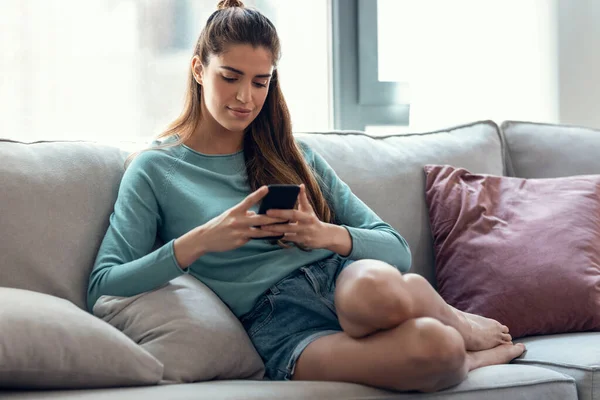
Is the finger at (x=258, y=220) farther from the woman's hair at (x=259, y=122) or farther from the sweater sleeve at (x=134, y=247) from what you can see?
the woman's hair at (x=259, y=122)

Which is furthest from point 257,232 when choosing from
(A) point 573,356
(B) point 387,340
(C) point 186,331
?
(A) point 573,356

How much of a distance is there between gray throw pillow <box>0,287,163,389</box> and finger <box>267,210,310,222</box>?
0.38 metres

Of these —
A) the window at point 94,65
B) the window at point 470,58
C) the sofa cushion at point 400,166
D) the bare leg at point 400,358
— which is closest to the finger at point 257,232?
the bare leg at point 400,358

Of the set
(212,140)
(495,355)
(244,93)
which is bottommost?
(495,355)

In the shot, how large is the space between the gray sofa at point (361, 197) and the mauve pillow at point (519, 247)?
66 millimetres

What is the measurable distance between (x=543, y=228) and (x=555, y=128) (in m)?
0.58

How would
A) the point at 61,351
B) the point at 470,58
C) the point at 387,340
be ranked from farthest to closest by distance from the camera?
1. the point at 470,58
2. the point at 387,340
3. the point at 61,351

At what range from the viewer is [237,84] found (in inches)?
77.2

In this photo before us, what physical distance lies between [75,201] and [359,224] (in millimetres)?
681

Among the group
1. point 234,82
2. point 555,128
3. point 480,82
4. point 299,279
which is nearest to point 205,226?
point 299,279

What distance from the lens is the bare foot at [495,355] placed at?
6.09ft

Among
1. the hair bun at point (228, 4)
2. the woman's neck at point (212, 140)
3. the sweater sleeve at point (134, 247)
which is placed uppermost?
the hair bun at point (228, 4)

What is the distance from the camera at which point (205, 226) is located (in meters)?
1.74

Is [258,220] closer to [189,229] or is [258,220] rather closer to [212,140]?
[189,229]
